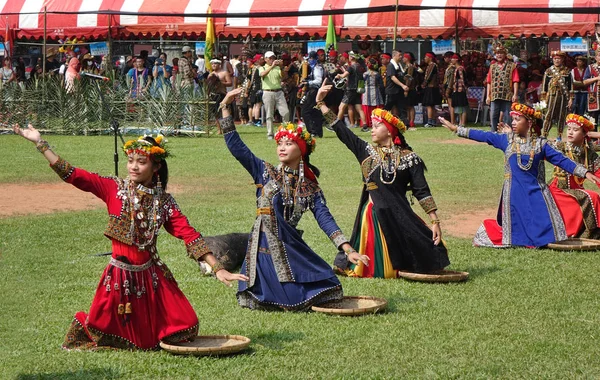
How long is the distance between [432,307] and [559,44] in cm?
2180

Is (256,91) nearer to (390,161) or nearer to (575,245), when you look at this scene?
(575,245)

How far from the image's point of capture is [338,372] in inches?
251

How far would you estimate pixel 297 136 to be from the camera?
26.3 ft

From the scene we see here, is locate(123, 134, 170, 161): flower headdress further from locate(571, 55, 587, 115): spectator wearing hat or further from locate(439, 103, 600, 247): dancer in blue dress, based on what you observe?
locate(571, 55, 587, 115): spectator wearing hat

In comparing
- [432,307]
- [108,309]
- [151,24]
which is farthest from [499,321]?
[151,24]

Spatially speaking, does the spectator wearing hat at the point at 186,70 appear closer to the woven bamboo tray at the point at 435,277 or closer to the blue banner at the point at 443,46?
the blue banner at the point at 443,46

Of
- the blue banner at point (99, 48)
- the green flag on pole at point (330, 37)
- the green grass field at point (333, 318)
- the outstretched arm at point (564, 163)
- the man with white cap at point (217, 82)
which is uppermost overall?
the green flag on pole at point (330, 37)

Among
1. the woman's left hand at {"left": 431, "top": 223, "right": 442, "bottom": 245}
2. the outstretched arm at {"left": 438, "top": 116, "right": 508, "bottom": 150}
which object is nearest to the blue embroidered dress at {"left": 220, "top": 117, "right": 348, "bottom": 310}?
the woman's left hand at {"left": 431, "top": 223, "right": 442, "bottom": 245}

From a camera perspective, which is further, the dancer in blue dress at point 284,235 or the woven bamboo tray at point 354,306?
the dancer in blue dress at point 284,235

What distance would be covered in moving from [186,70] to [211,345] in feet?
61.7

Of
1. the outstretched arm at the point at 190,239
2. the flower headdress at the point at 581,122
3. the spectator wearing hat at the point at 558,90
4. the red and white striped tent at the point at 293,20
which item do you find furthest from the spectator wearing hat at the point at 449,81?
the outstretched arm at the point at 190,239

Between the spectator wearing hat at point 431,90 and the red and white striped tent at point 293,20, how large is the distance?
145cm

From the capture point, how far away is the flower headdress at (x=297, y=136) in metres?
8.00

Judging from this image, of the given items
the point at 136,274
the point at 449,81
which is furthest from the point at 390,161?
the point at 449,81
